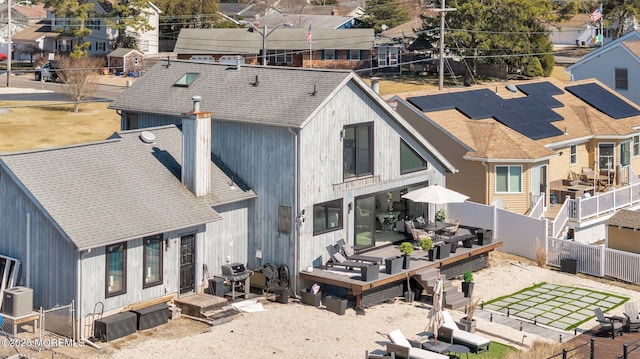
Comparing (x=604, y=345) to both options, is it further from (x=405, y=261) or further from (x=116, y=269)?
(x=116, y=269)

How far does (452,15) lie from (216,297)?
69.0 meters

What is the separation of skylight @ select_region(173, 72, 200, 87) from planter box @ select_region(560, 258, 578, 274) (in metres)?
14.5

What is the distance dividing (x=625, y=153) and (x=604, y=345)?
71.0ft

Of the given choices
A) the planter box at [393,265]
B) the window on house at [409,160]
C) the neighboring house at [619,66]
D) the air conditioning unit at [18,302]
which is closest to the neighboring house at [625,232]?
the window on house at [409,160]

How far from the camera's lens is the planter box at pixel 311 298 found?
2984 cm

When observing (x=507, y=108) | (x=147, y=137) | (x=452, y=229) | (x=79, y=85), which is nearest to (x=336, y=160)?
(x=147, y=137)

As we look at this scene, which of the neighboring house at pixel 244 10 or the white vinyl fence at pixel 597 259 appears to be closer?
the white vinyl fence at pixel 597 259

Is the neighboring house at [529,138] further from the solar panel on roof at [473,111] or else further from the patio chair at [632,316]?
the patio chair at [632,316]

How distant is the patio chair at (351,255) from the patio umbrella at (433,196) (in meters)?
3.06

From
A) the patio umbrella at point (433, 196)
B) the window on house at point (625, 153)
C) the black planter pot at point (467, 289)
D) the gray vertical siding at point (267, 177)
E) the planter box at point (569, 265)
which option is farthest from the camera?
the window on house at point (625, 153)

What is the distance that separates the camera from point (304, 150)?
30.5 m

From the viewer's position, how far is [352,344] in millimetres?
26766

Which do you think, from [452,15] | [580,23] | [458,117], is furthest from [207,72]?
[580,23]

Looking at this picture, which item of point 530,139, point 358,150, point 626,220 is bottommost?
point 626,220
